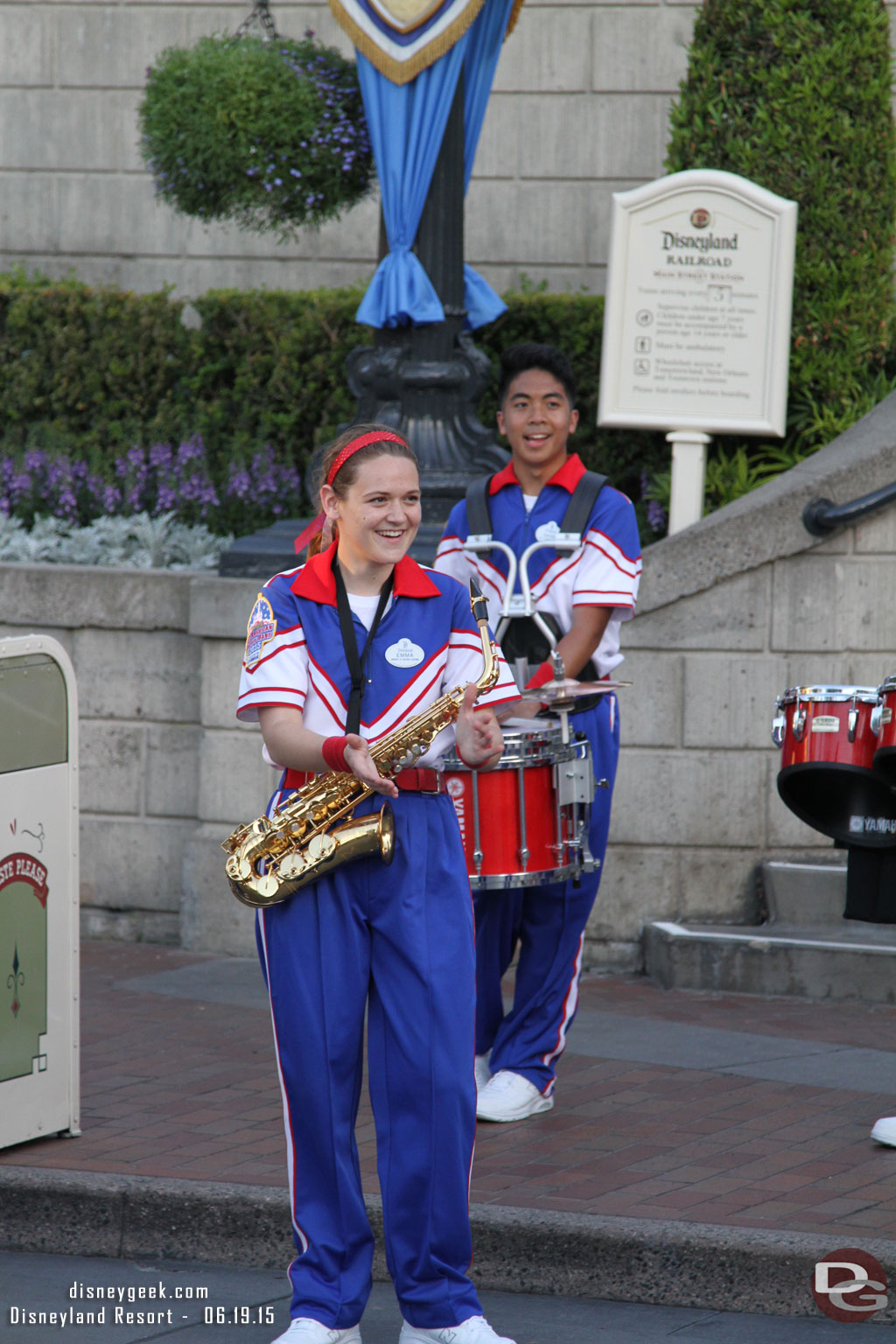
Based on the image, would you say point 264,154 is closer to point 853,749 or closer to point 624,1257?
point 853,749

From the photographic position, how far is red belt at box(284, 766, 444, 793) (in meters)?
3.85

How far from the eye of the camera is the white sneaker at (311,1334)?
3.74m

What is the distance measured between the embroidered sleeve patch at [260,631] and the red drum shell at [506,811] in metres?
1.21

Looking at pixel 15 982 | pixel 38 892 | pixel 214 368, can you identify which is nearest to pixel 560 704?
pixel 38 892

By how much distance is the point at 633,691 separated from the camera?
7.41 m

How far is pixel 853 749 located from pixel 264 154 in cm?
445

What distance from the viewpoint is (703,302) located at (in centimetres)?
809

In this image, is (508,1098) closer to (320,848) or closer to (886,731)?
(886,731)

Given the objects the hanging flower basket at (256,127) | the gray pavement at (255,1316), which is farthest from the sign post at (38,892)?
the hanging flower basket at (256,127)

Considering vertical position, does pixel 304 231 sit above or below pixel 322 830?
above

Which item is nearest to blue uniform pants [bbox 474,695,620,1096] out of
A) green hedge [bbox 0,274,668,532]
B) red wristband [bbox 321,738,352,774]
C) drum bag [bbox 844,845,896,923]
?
drum bag [bbox 844,845,896,923]

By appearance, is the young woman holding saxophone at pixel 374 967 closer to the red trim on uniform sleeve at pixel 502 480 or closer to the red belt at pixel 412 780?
the red belt at pixel 412 780

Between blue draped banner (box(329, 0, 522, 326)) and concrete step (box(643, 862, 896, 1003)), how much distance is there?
9.29 ft

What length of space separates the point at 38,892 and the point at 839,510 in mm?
3601
